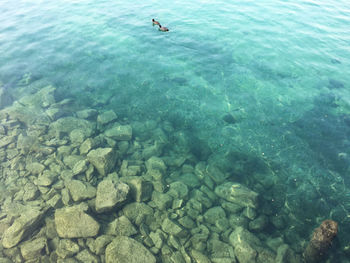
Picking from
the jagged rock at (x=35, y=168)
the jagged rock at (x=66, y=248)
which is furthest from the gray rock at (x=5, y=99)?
the jagged rock at (x=66, y=248)

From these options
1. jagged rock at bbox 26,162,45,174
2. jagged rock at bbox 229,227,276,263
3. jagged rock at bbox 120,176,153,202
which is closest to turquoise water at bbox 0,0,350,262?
jagged rock at bbox 229,227,276,263

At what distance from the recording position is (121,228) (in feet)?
29.8

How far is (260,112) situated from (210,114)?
3352 millimetres

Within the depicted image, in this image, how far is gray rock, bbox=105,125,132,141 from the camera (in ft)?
43.3

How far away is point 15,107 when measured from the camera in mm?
14688

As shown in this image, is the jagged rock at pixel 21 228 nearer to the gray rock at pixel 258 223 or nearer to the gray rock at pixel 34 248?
the gray rock at pixel 34 248

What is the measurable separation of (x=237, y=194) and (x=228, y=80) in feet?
31.4

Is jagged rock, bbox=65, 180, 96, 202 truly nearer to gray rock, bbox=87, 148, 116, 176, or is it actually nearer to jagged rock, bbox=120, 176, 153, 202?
gray rock, bbox=87, 148, 116, 176

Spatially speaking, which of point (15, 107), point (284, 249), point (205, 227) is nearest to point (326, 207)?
point (284, 249)

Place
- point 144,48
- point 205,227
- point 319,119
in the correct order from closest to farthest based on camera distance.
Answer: point 205,227 < point 319,119 < point 144,48

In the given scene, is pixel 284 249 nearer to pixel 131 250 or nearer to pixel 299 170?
pixel 299 170

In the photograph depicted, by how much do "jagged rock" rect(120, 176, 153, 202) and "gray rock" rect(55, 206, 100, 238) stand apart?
207 cm

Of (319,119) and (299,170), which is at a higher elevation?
(319,119)

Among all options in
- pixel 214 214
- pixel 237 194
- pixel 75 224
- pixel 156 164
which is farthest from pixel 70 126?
pixel 237 194
